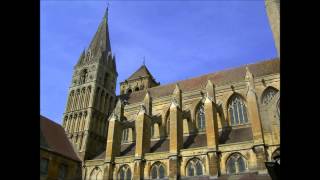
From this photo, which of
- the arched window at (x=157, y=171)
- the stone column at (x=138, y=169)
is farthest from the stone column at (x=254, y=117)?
the stone column at (x=138, y=169)

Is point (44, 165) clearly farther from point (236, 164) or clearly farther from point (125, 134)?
point (236, 164)

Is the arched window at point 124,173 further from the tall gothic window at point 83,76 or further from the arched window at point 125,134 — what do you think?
the tall gothic window at point 83,76

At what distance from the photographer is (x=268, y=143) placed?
20.6 metres

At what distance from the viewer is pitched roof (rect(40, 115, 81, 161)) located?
2642cm

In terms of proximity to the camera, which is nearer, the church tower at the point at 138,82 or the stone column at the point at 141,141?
the stone column at the point at 141,141

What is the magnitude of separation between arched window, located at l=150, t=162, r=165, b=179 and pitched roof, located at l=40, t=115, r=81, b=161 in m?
8.83

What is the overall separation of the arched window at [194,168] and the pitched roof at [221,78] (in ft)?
32.1

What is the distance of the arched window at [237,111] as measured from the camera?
87.2 ft

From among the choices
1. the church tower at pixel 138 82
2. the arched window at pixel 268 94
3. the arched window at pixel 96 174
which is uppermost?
the church tower at pixel 138 82
